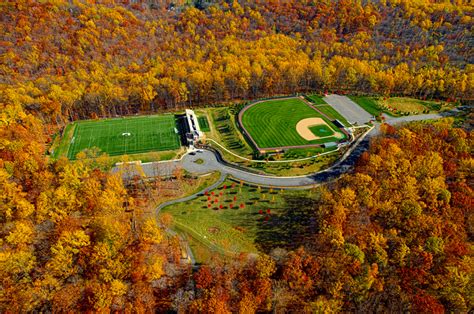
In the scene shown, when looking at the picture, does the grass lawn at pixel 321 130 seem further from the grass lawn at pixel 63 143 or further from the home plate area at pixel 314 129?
the grass lawn at pixel 63 143

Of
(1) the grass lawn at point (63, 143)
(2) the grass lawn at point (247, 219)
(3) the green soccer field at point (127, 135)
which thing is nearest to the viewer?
(2) the grass lawn at point (247, 219)

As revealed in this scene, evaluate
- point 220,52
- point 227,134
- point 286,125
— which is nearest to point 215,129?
point 227,134

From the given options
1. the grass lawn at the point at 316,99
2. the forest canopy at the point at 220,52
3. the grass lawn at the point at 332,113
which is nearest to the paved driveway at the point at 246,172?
the grass lawn at the point at 332,113

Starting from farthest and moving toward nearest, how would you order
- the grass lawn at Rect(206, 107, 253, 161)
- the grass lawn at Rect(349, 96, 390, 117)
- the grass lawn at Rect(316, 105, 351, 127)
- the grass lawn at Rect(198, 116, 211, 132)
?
the grass lawn at Rect(349, 96, 390, 117), the grass lawn at Rect(316, 105, 351, 127), the grass lawn at Rect(198, 116, 211, 132), the grass lawn at Rect(206, 107, 253, 161)

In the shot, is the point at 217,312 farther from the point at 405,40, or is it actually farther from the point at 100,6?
the point at 100,6

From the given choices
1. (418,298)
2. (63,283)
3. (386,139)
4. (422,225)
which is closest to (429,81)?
(386,139)

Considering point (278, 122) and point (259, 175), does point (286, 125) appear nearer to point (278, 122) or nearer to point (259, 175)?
point (278, 122)

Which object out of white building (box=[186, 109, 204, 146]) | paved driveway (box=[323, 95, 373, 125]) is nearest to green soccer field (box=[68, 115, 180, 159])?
white building (box=[186, 109, 204, 146])

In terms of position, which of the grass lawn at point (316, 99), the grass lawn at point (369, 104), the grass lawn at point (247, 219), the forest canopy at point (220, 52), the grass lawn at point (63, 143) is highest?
the forest canopy at point (220, 52)

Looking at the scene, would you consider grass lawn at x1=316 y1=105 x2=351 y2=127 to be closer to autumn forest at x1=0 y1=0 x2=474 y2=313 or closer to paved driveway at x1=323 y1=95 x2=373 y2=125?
paved driveway at x1=323 y1=95 x2=373 y2=125
